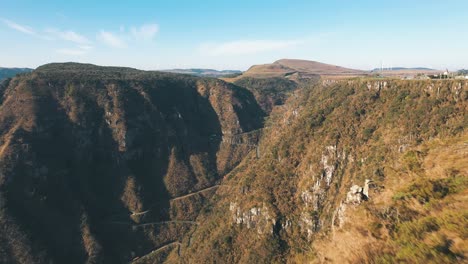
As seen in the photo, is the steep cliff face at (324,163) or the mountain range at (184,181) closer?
the steep cliff face at (324,163)

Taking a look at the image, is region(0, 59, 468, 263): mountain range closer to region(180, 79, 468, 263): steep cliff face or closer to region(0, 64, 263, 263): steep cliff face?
region(180, 79, 468, 263): steep cliff face

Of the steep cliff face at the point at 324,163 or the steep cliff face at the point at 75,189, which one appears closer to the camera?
the steep cliff face at the point at 324,163

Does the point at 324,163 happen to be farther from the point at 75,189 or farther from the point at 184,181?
the point at 75,189

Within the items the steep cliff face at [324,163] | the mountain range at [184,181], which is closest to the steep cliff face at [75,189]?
the mountain range at [184,181]

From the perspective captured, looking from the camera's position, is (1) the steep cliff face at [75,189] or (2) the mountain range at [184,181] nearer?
(2) the mountain range at [184,181]

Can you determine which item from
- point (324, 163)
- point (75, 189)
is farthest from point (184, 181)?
point (324, 163)

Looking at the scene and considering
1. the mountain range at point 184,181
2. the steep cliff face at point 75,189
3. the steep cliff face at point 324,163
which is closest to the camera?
the steep cliff face at point 324,163

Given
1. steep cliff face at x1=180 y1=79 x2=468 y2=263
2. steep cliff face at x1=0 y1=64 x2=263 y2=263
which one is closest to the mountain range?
steep cliff face at x1=180 y1=79 x2=468 y2=263

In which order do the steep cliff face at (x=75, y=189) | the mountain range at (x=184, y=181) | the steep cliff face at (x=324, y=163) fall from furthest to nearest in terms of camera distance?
the steep cliff face at (x=75, y=189) < the mountain range at (x=184, y=181) < the steep cliff face at (x=324, y=163)

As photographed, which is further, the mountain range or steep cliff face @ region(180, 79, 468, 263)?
the mountain range

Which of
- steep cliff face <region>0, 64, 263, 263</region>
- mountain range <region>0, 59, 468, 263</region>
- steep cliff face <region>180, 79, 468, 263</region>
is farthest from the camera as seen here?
steep cliff face <region>0, 64, 263, 263</region>

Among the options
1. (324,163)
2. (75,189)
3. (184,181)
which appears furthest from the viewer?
(184,181)

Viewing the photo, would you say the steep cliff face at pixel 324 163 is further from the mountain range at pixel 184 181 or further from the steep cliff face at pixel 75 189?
the steep cliff face at pixel 75 189
